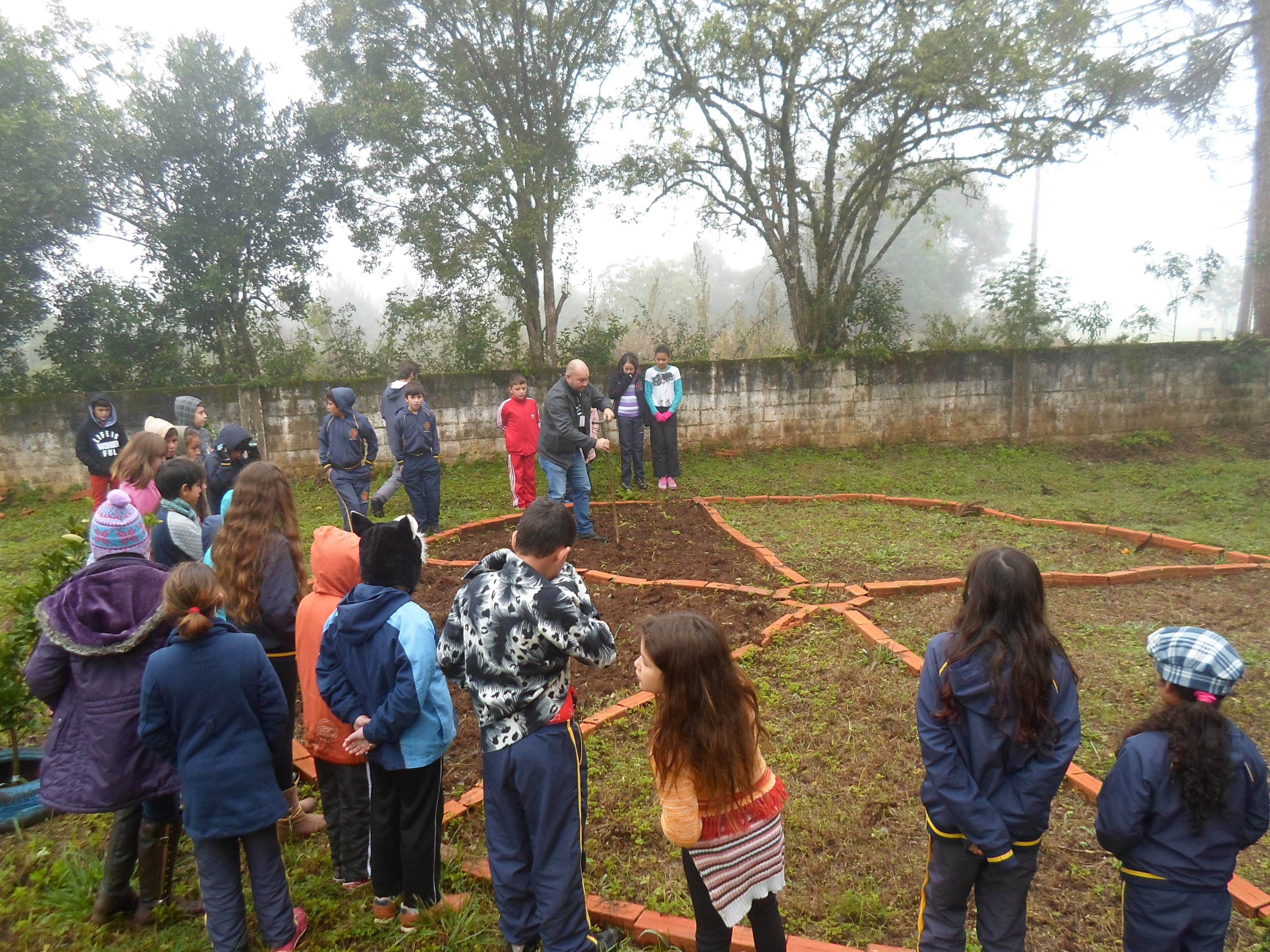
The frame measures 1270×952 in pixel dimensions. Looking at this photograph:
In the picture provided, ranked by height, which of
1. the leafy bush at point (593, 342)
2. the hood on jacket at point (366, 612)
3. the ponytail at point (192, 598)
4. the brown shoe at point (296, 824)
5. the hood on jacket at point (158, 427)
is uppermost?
the leafy bush at point (593, 342)

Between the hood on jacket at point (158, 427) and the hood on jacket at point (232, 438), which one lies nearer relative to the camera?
the hood on jacket at point (158, 427)

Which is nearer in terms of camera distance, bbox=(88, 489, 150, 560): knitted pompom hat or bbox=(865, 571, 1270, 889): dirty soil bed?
bbox=(88, 489, 150, 560): knitted pompom hat

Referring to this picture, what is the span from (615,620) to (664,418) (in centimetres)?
493

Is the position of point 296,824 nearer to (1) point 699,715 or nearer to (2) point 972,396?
(1) point 699,715

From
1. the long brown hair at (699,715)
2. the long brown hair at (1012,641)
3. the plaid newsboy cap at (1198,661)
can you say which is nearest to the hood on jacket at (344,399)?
the long brown hair at (699,715)

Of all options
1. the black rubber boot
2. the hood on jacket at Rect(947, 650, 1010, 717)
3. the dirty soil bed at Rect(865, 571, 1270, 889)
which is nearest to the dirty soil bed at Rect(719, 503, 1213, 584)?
the dirty soil bed at Rect(865, 571, 1270, 889)

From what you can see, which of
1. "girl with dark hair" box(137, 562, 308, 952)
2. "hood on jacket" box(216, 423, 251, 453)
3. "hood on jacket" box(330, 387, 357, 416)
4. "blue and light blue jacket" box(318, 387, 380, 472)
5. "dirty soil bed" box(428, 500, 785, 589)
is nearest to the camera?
"girl with dark hair" box(137, 562, 308, 952)

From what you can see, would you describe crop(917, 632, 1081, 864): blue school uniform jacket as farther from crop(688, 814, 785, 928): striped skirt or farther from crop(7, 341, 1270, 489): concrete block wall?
crop(7, 341, 1270, 489): concrete block wall

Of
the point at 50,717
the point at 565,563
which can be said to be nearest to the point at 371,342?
the point at 50,717

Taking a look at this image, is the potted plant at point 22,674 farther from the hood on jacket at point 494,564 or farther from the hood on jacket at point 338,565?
the hood on jacket at point 494,564

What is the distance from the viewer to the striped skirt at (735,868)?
2.14 metres

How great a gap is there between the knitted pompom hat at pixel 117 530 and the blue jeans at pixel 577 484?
4693mm

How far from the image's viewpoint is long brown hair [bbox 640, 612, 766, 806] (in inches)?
81.8

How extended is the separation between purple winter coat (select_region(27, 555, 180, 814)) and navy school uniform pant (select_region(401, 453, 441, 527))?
5145 millimetres
